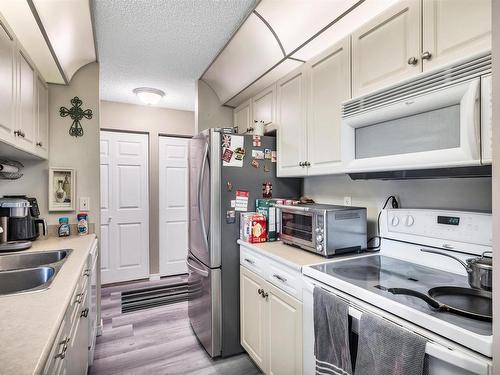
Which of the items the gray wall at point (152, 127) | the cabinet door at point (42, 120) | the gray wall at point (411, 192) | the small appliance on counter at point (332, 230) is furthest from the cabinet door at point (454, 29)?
the gray wall at point (152, 127)

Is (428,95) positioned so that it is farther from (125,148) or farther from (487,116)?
(125,148)

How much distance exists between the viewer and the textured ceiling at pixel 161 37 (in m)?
1.82

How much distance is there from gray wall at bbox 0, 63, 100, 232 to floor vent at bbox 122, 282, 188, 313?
1.17 metres

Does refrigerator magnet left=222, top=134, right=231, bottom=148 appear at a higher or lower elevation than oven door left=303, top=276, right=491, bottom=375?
higher

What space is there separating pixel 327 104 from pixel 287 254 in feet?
3.34

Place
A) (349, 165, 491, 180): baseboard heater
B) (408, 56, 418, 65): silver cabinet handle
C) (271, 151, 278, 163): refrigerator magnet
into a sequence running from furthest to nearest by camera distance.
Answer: (271, 151, 278, 163): refrigerator magnet, (408, 56, 418, 65): silver cabinet handle, (349, 165, 491, 180): baseboard heater

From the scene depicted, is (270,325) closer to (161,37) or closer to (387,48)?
(387,48)

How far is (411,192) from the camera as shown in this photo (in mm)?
1620

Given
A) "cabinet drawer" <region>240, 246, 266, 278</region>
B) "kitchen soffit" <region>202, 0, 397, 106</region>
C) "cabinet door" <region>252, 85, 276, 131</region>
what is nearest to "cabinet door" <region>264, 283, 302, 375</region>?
"cabinet drawer" <region>240, 246, 266, 278</region>

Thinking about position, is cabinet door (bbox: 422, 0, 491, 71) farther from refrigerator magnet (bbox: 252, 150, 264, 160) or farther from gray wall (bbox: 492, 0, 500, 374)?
refrigerator magnet (bbox: 252, 150, 264, 160)

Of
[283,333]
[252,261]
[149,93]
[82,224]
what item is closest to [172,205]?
[149,93]

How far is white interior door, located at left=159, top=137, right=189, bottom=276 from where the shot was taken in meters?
3.98

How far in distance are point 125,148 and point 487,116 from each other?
3777mm

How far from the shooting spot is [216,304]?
7.00ft
